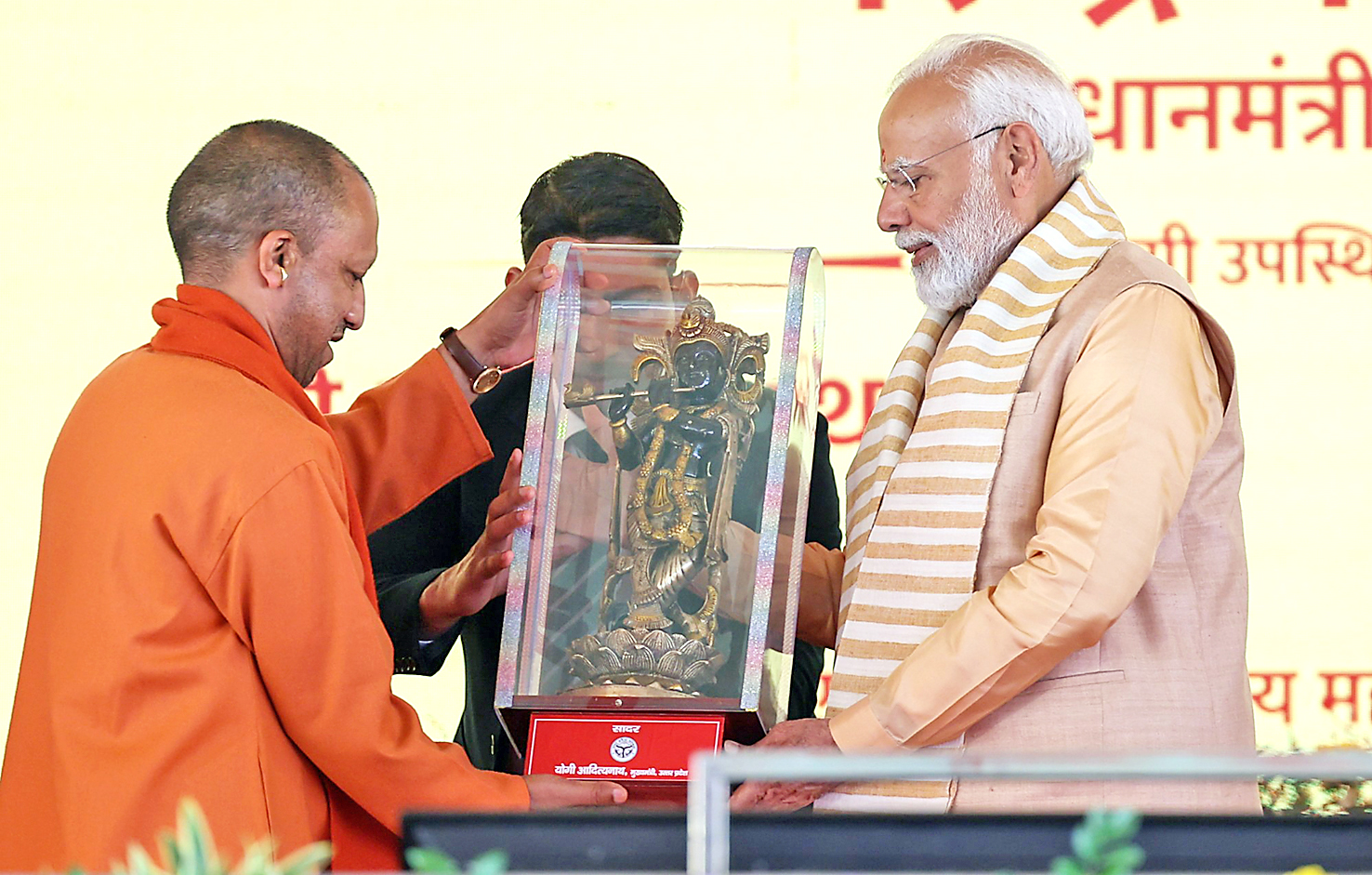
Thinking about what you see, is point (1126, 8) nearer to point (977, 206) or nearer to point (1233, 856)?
point (977, 206)

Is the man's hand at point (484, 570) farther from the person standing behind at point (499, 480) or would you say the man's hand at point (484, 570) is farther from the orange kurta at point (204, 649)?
the orange kurta at point (204, 649)

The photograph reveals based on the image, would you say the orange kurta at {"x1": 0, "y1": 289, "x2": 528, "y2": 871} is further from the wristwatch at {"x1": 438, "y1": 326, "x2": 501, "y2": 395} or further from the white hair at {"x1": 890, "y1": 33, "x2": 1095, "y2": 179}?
the white hair at {"x1": 890, "y1": 33, "x2": 1095, "y2": 179}

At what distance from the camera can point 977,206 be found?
2.62m

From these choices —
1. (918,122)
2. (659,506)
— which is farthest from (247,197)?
(918,122)

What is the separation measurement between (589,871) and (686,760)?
1005 millimetres

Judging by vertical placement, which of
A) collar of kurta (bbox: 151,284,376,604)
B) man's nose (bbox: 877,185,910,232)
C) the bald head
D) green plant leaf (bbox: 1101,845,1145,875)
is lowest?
green plant leaf (bbox: 1101,845,1145,875)

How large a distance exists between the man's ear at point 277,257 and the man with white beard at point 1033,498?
902 millimetres

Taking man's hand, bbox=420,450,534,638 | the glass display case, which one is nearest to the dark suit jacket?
man's hand, bbox=420,450,534,638

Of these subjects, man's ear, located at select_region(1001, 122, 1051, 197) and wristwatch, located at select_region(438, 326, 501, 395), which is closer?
man's ear, located at select_region(1001, 122, 1051, 197)

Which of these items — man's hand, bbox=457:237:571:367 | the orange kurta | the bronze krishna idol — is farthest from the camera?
man's hand, bbox=457:237:571:367

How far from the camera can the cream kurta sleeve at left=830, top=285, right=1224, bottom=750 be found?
227 cm

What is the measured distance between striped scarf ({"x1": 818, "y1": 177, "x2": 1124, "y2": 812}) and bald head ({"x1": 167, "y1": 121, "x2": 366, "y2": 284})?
0.91 metres

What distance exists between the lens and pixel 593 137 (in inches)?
174

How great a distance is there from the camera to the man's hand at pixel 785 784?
2.38 meters
